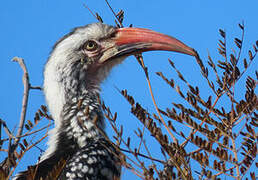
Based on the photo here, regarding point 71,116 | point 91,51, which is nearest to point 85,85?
point 91,51

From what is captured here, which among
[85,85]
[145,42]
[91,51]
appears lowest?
[85,85]

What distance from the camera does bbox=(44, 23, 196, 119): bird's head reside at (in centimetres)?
368

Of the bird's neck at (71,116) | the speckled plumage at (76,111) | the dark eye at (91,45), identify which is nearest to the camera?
the speckled plumage at (76,111)

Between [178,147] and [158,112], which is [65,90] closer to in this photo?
[158,112]

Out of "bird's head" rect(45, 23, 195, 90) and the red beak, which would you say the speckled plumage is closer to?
"bird's head" rect(45, 23, 195, 90)

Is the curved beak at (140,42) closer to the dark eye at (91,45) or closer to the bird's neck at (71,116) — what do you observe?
the dark eye at (91,45)

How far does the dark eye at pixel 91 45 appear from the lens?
155 inches

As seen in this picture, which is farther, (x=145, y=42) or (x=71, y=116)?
(x=145, y=42)

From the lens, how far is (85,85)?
3873mm

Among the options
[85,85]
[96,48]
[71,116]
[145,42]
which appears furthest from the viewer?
[96,48]

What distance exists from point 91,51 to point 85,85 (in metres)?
0.36

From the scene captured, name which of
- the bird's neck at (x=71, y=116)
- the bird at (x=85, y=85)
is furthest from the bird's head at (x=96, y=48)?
the bird's neck at (x=71, y=116)

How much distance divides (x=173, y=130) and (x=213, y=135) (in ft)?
0.77

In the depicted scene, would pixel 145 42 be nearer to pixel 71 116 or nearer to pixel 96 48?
pixel 96 48
